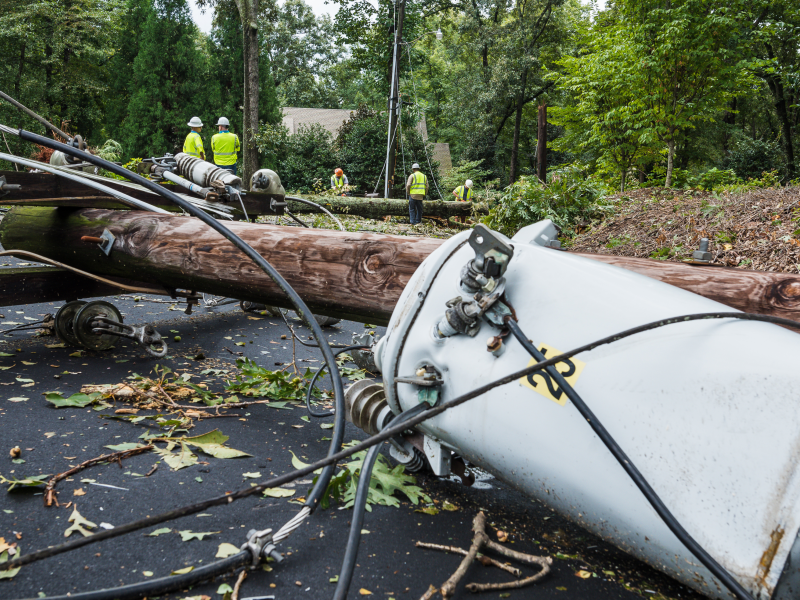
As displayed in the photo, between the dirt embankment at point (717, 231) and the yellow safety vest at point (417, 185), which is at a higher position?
the yellow safety vest at point (417, 185)

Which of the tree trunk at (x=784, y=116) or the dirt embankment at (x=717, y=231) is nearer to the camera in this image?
the dirt embankment at (x=717, y=231)

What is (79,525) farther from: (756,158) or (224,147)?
(756,158)

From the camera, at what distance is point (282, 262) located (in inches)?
105

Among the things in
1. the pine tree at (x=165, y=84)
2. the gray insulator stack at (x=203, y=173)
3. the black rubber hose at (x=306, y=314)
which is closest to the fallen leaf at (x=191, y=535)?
the black rubber hose at (x=306, y=314)

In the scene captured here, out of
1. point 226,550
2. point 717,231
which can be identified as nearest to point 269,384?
point 226,550

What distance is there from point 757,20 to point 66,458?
83.6 ft

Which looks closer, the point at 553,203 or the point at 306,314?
the point at 306,314

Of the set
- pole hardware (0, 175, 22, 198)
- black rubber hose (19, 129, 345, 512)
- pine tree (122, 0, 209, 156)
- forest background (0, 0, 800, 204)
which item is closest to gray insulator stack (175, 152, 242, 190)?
pole hardware (0, 175, 22, 198)

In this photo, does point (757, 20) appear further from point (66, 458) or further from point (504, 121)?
point (66, 458)

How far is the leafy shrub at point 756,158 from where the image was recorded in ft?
74.9

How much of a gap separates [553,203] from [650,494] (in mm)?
7957

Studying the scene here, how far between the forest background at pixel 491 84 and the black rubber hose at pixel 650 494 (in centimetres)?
Result: 766

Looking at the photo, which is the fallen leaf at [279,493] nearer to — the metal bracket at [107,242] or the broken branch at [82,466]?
the broken branch at [82,466]

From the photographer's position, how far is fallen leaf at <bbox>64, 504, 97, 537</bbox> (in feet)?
5.58
